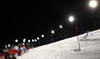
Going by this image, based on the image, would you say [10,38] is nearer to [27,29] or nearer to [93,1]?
[27,29]

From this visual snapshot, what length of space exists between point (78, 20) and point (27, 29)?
39.6 meters

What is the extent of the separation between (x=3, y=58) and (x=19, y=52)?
6.67m

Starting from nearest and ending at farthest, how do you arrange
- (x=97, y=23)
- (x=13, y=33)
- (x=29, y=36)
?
(x=97, y=23)
(x=29, y=36)
(x=13, y=33)

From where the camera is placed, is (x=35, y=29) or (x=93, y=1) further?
(x=35, y=29)

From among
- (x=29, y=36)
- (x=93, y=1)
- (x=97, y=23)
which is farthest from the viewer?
(x=29, y=36)

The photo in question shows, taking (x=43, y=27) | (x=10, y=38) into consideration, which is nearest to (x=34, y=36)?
(x=43, y=27)

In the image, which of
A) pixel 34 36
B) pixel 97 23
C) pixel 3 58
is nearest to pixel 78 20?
pixel 97 23

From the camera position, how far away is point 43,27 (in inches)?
3211

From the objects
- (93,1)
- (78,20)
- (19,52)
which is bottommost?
(19,52)

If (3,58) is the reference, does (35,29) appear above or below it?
above

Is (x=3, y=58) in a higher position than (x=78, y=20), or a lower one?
lower

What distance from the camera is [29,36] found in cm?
7150

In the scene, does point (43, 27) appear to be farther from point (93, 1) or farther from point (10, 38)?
point (93, 1)

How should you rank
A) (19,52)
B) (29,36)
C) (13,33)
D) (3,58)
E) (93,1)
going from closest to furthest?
(3,58) < (93,1) < (19,52) < (29,36) < (13,33)
